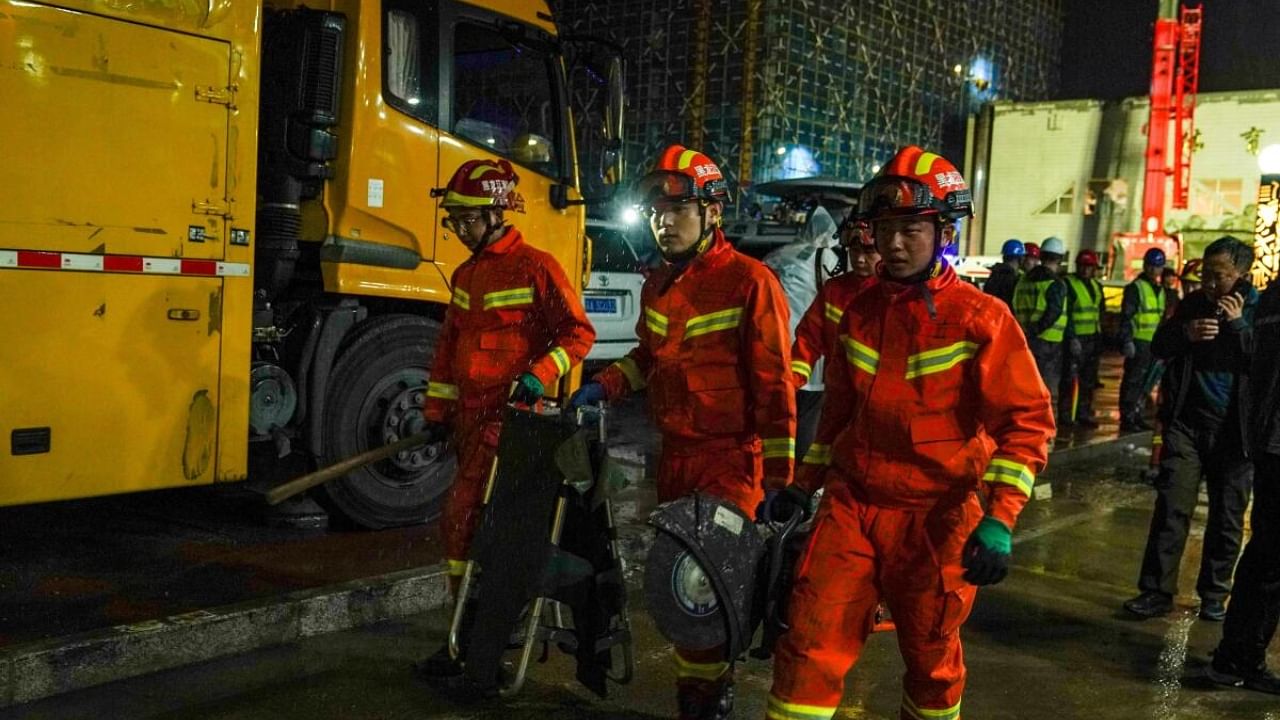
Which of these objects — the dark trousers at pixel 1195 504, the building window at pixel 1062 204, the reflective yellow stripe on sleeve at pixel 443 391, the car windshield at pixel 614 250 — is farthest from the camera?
the building window at pixel 1062 204

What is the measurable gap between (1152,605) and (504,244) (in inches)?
150

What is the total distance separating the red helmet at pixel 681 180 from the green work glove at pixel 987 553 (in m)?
1.56

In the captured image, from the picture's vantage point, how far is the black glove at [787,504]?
3.27 meters

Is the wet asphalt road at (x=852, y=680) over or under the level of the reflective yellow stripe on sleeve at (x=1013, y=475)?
under

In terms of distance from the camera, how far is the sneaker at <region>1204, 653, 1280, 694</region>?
473 cm

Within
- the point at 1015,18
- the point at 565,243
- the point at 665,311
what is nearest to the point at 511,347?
the point at 665,311

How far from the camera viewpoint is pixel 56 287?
4992 millimetres

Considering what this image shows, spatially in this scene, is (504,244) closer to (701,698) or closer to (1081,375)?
(701,698)

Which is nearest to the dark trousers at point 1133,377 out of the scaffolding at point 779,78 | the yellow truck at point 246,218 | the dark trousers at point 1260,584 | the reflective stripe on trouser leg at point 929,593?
the yellow truck at point 246,218

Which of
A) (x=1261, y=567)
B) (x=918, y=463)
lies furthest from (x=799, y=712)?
(x=1261, y=567)

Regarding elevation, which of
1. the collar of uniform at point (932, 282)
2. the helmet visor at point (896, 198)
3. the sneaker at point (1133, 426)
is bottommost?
the sneaker at point (1133, 426)

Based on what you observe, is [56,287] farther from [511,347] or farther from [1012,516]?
[1012,516]

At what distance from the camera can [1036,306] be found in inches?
453

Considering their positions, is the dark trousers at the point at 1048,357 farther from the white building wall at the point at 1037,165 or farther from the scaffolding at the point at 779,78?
the white building wall at the point at 1037,165
